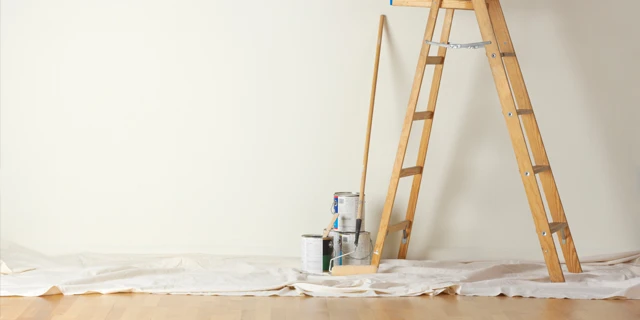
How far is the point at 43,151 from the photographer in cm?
429

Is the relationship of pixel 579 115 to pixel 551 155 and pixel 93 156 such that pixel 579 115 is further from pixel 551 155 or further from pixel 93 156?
pixel 93 156

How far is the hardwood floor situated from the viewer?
298cm

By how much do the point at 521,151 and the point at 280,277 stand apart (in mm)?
1248

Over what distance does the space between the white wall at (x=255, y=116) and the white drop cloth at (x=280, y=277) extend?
0.19 metres

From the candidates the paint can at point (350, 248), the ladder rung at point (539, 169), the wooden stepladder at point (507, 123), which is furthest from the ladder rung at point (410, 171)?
the ladder rung at point (539, 169)

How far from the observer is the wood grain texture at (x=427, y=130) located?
13.2 feet

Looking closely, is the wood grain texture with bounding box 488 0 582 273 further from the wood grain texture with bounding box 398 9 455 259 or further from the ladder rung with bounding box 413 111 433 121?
the ladder rung with bounding box 413 111 433 121

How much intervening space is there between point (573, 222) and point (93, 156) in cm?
→ 266

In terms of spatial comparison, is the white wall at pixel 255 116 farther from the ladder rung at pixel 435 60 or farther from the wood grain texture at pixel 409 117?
the wood grain texture at pixel 409 117

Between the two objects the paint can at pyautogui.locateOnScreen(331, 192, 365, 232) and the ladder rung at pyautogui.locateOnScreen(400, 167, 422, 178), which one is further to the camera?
the paint can at pyautogui.locateOnScreen(331, 192, 365, 232)

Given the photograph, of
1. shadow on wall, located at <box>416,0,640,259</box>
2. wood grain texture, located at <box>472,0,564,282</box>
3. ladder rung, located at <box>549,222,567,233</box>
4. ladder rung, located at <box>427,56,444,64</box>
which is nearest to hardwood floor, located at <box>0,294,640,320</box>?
wood grain texture, located at <box>472,0,564,282</box>

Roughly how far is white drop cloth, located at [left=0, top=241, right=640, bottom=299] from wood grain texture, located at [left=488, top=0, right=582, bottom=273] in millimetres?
142

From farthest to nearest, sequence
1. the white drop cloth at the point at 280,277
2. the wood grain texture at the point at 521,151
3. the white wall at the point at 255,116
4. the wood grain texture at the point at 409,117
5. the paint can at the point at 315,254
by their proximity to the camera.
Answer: the white wall at the point at 255,116 < the paint can at the point at 315,254 < the wood grain texture at the point at 409,117 < the wood grain texture at the point at 521,151 < the white drop cloth at the point at 280,277

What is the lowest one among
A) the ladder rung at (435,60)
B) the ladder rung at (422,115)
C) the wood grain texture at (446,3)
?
the ladder rung at (422,115)
